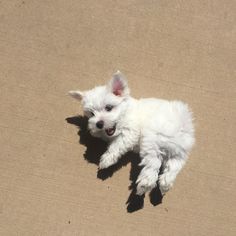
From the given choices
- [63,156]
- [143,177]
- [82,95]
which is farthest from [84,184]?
[82,95]

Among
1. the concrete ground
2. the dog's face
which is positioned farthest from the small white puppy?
the concrete ground

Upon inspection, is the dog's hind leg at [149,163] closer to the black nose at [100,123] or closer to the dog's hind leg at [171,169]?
the dog's hind leg at [171,169]

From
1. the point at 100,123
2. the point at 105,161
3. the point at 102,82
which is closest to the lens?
the point at 100,123

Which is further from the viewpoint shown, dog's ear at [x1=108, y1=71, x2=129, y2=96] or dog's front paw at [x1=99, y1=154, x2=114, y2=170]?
dog's front paw at [x1=99, y1=154, x2=114, y2=170]

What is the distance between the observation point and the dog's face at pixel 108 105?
5.81 feet

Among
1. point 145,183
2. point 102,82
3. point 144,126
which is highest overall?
point 102,82

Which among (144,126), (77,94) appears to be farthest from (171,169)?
(77,94)

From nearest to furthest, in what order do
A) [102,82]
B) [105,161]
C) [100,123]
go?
[100,123]
[105,161]
[102,82]

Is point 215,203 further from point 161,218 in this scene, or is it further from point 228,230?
point 161,218

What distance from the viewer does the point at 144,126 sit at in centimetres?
179

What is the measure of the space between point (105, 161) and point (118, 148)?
0.33 feet

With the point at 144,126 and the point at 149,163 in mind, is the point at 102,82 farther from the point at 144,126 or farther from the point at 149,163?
the point at 149,163

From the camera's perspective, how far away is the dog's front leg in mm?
1827

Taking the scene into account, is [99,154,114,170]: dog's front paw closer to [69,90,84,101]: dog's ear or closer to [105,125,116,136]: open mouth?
[105,125,116,136]: open mouth
